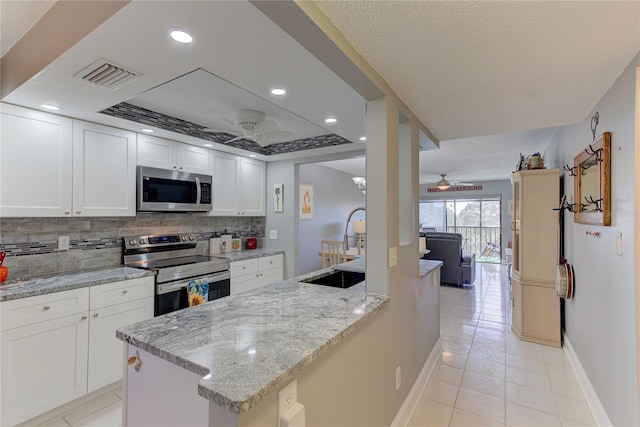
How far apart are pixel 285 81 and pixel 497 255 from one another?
913 centimetres

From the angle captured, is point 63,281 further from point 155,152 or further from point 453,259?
point 453,259

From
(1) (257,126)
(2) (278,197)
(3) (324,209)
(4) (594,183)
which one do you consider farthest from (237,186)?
(4) (594,183)

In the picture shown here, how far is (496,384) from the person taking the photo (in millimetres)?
2482

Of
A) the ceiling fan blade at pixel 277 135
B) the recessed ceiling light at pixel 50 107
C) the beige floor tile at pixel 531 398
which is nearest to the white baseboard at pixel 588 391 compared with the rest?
the beige floor tile at pixel 531 398

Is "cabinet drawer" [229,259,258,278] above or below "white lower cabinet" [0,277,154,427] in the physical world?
above

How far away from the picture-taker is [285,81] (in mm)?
1866

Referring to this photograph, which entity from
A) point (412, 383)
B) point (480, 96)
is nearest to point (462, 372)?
point (412, 383)

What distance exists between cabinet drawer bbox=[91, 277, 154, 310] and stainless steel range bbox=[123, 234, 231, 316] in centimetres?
9

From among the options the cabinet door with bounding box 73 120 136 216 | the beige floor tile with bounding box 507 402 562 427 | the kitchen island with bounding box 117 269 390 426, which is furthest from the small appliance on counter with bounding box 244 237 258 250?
the beige floor tile with bounding box 507 402 562 427

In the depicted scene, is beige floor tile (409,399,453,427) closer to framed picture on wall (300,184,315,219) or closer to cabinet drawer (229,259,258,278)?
cabinet drawer (229,259,258,278)

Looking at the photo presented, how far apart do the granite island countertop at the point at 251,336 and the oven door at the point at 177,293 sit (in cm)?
136

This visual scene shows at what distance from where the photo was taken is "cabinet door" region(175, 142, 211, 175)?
3205 millimetres

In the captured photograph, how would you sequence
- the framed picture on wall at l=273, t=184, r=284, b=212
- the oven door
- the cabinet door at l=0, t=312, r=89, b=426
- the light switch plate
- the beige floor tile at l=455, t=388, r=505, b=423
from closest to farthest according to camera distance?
1. the light switch plate
2. the cabinet door at l=0, t=312, r=89, b=426
3. the beige floor tile at l=455, t=388, r=505, b=423
4. the oven door
5. the framed picture on wall at l=273, t=184, r=284, b=212

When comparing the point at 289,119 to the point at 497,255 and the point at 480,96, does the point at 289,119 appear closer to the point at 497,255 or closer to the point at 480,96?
the point at 480,96
